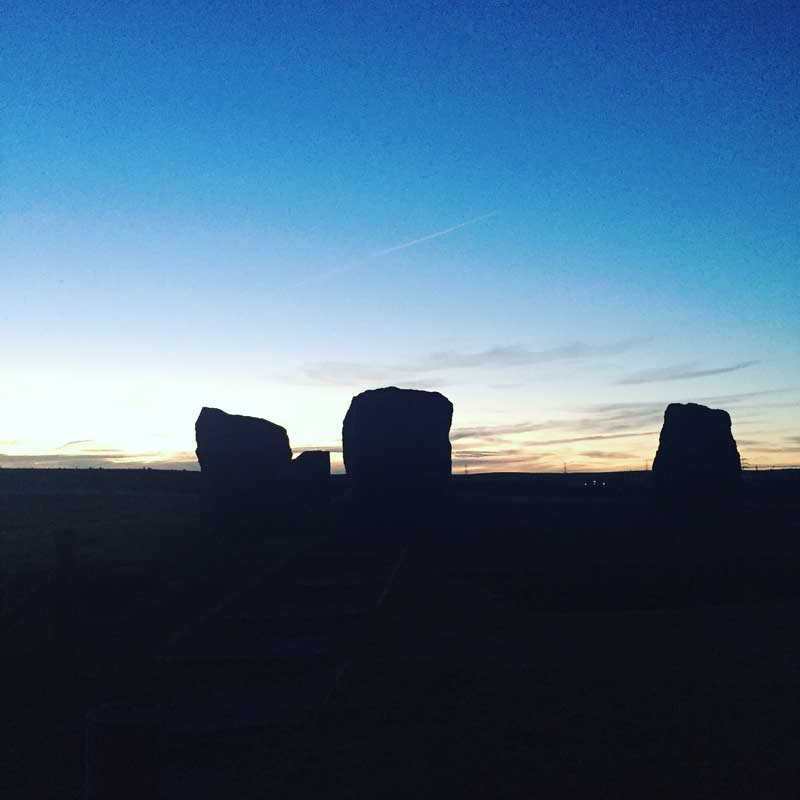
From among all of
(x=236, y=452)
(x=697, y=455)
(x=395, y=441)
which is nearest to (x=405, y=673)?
(x=236, y=452)

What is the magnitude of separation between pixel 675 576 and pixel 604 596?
145 inches

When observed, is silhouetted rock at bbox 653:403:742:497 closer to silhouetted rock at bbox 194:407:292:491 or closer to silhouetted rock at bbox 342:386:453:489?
silhouetted rock at bbox 342:386:453:489

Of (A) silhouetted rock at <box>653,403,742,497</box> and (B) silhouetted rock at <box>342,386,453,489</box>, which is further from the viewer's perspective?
(A) silhouetted rock at <box>653,403,742,497</box>

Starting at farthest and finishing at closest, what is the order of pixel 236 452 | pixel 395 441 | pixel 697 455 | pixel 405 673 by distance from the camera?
pixel 697 455 → pixel 395 441 → pixel 236 452 → pixel 405 673

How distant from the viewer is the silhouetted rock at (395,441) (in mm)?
28672

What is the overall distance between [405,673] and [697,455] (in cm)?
2961

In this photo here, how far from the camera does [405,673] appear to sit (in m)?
8.72

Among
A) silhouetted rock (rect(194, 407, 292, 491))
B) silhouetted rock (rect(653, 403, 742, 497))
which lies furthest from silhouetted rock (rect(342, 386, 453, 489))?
silhouetted rock (rect(653, 403, 742, 497))

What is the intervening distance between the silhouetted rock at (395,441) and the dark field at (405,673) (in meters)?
8.47

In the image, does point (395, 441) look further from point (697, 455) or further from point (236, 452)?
point (697, 455)

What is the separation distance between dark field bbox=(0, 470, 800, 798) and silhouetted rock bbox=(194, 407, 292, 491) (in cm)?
691

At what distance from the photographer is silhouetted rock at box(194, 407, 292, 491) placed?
Answer: 89.7ft

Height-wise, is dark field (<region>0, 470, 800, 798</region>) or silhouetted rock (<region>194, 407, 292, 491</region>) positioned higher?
silhouetted rock (<region>194, 407, 292, 491</region>)

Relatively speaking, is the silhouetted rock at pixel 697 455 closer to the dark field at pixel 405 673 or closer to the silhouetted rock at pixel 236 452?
the dark field at pixel 405 673
